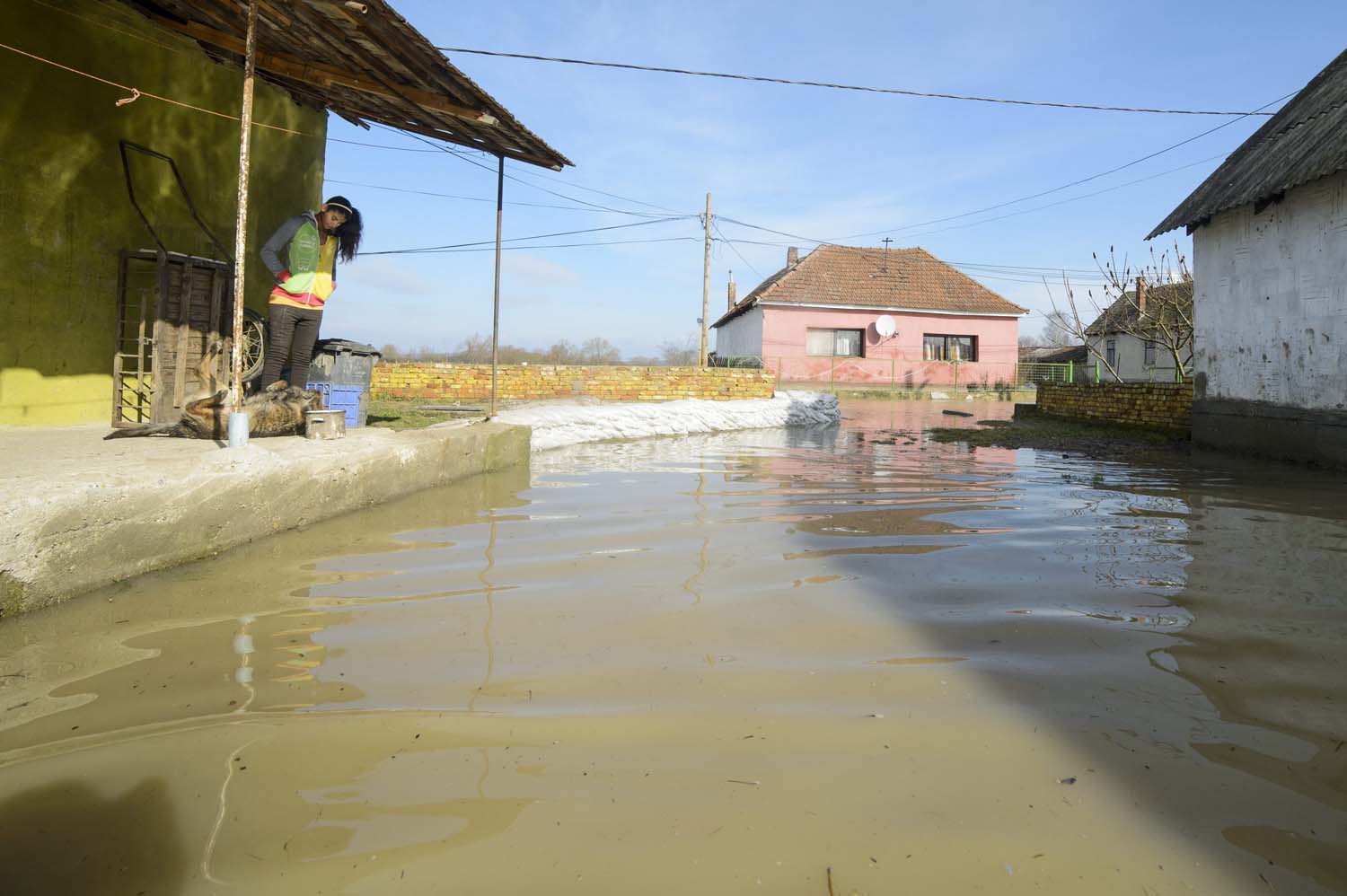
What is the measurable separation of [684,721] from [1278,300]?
10055mm

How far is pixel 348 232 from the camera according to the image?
5.66 metres

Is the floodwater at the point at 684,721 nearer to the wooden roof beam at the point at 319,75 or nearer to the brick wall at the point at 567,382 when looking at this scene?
the wooden roof beam at the point at 319,75

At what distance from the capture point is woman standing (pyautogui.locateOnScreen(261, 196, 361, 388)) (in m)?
5.31

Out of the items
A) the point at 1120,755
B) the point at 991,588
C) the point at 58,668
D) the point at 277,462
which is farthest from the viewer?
the point at 277,462

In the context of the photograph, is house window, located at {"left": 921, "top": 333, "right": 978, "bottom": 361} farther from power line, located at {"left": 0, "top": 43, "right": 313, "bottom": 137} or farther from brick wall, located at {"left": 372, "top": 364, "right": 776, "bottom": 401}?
power line, located at {"left": 0, "top": 43, "right": 313, "bottom": 137}

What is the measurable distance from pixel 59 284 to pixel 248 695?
199 inches

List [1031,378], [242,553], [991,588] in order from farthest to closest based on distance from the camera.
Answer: [1031,378], [242,553], [991,588]

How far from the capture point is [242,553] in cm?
326

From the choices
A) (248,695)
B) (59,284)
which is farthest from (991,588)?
(59,284)

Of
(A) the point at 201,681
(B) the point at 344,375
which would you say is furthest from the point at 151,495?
(B) the point at 344,375

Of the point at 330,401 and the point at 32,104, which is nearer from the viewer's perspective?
the point at 32,104

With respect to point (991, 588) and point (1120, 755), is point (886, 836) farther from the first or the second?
point (991, 588)

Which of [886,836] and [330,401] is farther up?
[330,401]

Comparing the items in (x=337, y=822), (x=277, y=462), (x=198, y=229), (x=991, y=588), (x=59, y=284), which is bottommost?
(x=337, y=822)
